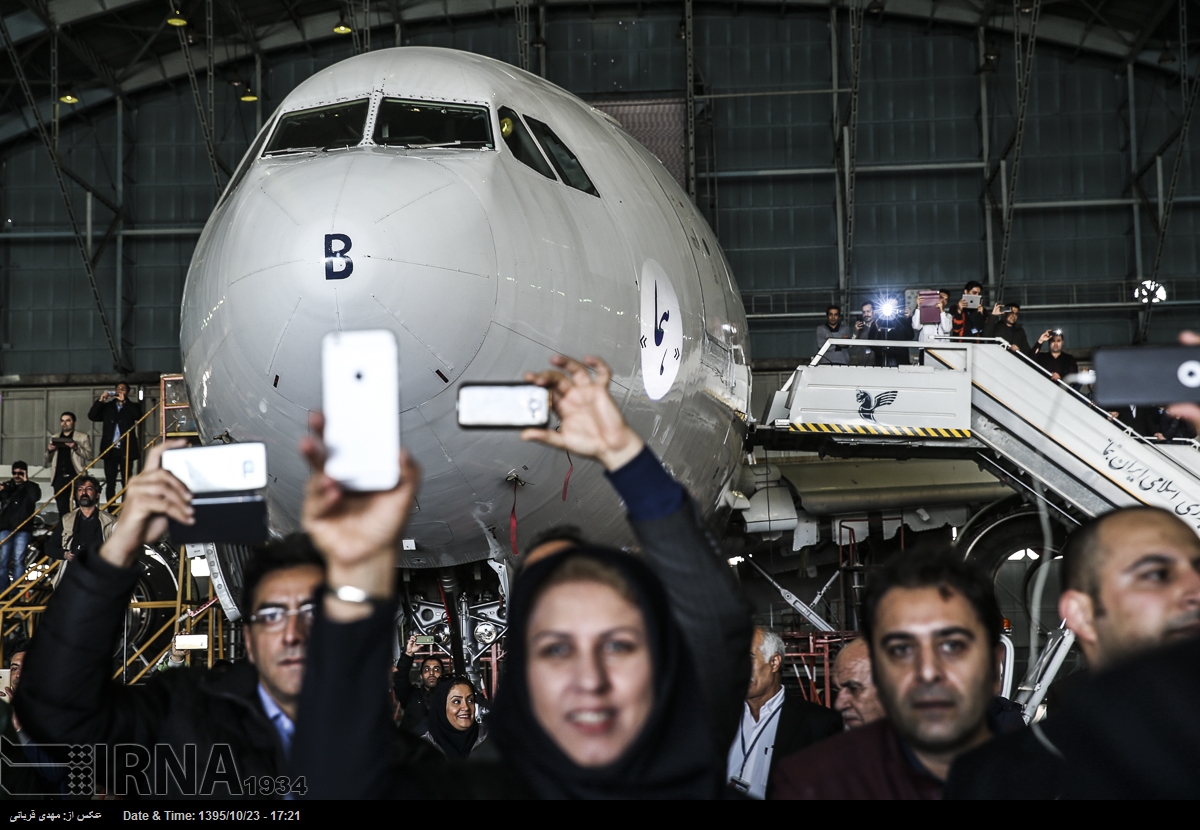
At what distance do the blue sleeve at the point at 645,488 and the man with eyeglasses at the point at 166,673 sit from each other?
839 millimetres

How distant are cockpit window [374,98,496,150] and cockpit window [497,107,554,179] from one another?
0.40 ft

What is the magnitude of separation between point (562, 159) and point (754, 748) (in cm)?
405

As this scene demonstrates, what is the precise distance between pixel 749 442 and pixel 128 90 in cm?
1878

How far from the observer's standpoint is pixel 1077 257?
24906mm

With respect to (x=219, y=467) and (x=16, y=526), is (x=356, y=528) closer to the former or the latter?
(x=219, y=467)

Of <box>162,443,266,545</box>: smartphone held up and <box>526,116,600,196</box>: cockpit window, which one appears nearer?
<box>162,443,266,545</box>: smartphone held up

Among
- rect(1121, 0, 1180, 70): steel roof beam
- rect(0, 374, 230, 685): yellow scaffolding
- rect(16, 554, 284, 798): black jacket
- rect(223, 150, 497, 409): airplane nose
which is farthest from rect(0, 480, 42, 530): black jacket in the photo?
rect(1121, 0, 1180, 70): steel roof beam

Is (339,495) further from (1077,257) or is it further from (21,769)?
(1077,257)

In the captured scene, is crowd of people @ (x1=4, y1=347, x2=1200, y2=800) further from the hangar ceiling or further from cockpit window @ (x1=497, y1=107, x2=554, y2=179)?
the hangar ceiling

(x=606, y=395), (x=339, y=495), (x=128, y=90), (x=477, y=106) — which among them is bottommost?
(x=339, y=495)

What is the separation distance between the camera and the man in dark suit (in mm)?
5133

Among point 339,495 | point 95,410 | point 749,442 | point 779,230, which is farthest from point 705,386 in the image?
point 779,230

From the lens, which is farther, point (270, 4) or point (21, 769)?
point (270, 4)

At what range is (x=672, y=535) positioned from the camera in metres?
2.59
